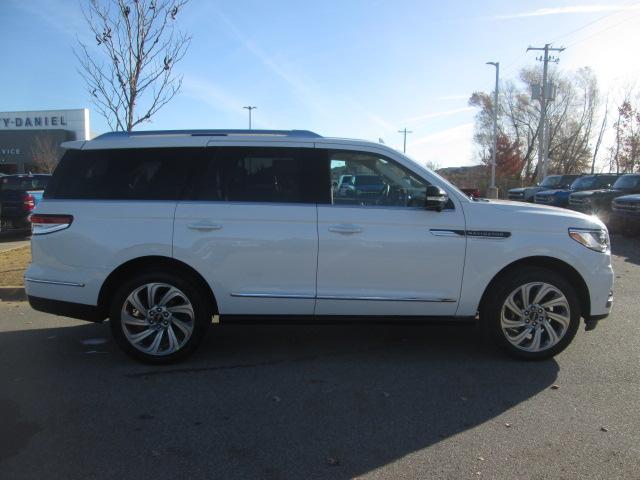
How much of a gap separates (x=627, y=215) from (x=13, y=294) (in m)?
13.8

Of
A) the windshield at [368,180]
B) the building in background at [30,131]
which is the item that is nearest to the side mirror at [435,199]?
the windshield at [368,180]

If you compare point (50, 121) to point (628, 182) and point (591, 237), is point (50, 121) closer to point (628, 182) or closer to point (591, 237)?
point (628, 182)

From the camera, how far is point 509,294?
4.55 m

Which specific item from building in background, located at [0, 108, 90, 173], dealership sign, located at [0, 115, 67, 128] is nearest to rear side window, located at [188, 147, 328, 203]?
building in background, located at [0, 108, 90, 173]

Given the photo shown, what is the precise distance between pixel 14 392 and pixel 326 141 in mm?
3220

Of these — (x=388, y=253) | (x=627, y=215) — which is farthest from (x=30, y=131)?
(x=388, y=253)

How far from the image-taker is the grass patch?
764 cm

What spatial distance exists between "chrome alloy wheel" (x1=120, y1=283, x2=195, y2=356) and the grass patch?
3.94 metres

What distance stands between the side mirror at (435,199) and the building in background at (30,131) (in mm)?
49887

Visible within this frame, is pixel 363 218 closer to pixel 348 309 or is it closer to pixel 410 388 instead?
pixel 348 309

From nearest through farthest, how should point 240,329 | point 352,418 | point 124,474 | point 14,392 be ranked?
1. point 124,474
2. point 352,418
3. point 14,392
4. point 240,329

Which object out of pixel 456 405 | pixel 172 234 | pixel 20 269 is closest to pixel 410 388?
pixel 456 405

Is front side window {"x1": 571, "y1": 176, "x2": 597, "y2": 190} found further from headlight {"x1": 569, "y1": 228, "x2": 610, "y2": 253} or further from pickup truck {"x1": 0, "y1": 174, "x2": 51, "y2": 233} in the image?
pickup truck {"x1": 0, "y1": 174, "x2": 51, "y2": 233}

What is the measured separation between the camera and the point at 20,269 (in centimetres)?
841
